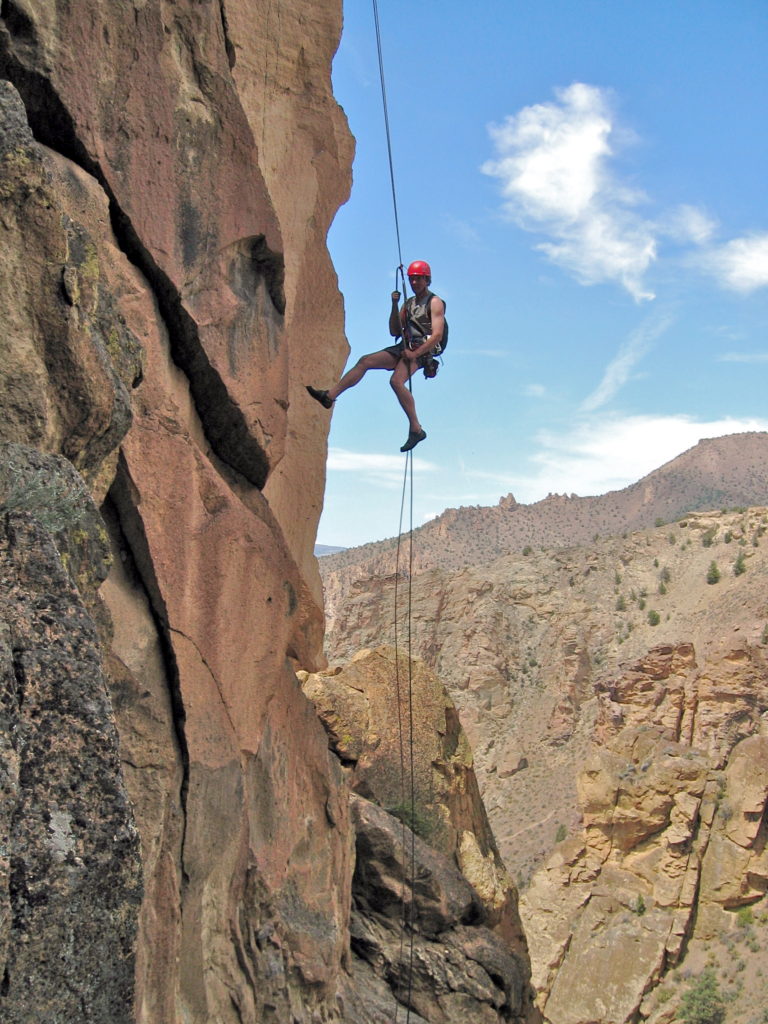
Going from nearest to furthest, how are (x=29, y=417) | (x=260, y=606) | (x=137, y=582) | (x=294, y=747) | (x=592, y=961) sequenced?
(x=29, y=417)
(x=137, y=582)
(x=260, y=606)
(x=294, y=747)
(x=592, y=961)

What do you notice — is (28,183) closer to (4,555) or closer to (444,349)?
(4,555)

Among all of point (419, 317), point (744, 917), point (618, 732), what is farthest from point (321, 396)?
point (618, 732)

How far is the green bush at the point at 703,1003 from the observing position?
1105 inches

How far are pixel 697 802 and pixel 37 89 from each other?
31.7 m

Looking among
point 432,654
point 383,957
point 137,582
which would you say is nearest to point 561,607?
point 432,654

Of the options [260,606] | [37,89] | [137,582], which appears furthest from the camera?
[260,606]

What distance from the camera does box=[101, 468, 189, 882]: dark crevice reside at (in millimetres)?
7422

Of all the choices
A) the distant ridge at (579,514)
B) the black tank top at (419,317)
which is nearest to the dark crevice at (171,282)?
the black tank top at (419,317)

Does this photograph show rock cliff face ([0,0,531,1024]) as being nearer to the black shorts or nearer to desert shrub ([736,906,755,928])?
the black shorts

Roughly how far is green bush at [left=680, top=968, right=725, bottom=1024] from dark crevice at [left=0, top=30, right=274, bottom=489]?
25195mm

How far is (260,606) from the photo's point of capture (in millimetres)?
9070

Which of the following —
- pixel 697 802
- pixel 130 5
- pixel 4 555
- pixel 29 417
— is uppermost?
pixel 130 5

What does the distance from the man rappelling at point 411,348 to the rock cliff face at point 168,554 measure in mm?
1569

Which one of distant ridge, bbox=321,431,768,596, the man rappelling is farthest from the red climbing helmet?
distant ridge, bbox=321,431,768,596
